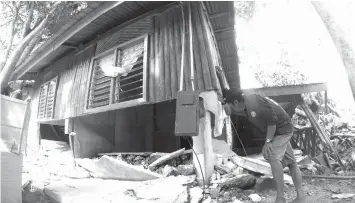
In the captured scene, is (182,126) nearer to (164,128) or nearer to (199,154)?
(199,154)

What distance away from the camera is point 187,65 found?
5023mm

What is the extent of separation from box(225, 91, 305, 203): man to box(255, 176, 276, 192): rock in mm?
845

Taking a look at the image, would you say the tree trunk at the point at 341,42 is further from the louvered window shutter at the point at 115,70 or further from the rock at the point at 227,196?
the louvered window shutter at the point at 115,70

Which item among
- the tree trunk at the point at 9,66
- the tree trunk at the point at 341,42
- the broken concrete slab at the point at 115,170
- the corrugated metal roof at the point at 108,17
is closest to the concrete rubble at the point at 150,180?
the broken concrete slab at the point at 115,170

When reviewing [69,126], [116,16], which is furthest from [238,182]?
[69,126]

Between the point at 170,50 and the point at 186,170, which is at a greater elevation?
the point at 170,50

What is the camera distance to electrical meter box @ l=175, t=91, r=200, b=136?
3537 mm

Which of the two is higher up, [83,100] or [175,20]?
[175,20]

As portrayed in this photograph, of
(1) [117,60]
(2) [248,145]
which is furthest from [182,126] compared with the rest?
(2) [248,145]

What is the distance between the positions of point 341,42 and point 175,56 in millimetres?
3109

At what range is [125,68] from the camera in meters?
6.13

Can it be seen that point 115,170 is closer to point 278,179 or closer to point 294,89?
point 278,179

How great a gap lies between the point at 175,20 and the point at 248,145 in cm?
635

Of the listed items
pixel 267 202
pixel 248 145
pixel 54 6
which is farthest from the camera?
pixel 248 145
